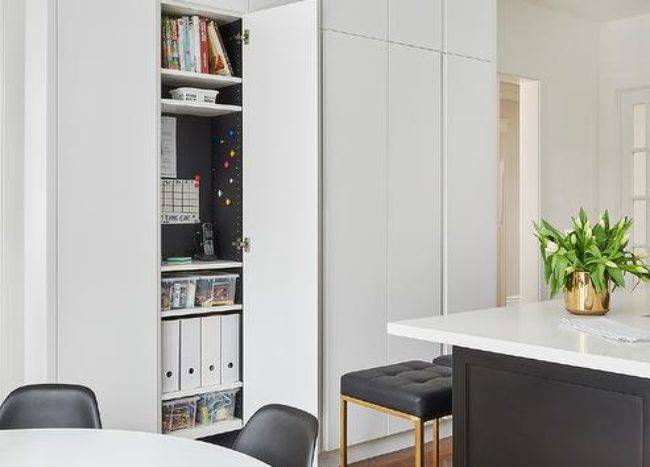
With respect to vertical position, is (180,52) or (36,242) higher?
(180,52)

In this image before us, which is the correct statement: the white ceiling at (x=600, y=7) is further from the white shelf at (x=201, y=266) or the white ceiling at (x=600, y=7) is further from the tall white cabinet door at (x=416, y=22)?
the white shelf at (x=201, y=266)

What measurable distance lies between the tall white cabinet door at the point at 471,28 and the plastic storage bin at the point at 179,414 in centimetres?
233

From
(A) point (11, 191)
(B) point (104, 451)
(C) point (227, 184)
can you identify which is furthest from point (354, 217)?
(B) point (104, 451)

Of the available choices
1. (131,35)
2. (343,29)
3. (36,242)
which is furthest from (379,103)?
(36,242)

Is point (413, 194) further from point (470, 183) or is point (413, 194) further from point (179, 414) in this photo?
point (179, 414)

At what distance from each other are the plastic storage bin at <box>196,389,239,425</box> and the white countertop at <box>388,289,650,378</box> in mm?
1533

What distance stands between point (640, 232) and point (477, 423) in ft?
13.6

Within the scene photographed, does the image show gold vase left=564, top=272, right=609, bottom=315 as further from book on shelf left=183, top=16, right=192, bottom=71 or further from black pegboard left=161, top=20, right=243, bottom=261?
book on shelf left=183, top=16, right=192, bottom=71

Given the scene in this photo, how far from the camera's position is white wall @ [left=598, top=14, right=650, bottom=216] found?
5949 millimetres

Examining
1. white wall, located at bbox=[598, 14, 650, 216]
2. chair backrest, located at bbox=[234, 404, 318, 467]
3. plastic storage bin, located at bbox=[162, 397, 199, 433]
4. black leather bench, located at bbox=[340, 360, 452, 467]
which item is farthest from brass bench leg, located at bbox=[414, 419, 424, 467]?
white wall, located at bbox=[598, 14, 650, 216]

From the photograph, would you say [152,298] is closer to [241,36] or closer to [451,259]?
[241,36]

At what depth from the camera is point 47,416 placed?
7.56ft

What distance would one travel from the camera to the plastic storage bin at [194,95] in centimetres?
354

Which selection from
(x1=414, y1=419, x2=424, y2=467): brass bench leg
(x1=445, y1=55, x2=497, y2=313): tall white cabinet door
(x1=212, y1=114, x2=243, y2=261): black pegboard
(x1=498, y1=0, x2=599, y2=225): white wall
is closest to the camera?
(x1=414, y1=419, x2=424, y2=467): brass bench leg
